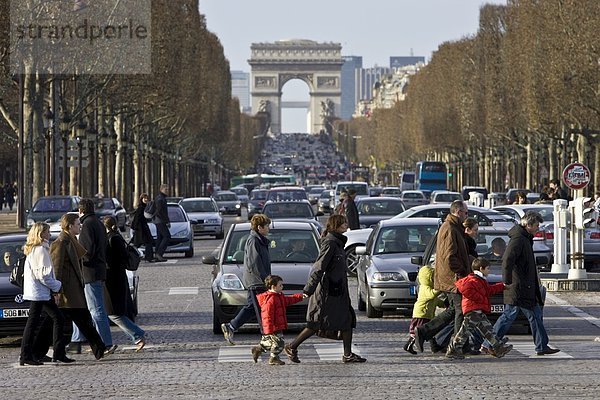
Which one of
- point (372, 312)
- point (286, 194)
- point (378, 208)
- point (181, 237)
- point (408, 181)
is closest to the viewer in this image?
point (372, 312)

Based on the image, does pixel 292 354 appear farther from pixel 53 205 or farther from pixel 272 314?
pixel 53 205

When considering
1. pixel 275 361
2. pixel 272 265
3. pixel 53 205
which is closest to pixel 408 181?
pixel 53 205

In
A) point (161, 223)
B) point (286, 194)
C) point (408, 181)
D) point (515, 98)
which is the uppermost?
point (515, 98)

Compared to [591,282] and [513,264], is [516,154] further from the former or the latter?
[513,264]

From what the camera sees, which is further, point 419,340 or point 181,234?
point 181,234

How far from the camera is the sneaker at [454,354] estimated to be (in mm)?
17219

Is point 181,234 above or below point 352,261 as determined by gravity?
above

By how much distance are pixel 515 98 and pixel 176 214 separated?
4110 centimetres

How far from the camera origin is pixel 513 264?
57.7 ft

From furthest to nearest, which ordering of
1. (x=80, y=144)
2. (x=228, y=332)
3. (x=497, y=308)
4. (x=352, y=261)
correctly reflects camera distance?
(x=80, y=144)
(x=352, y=261)
(x=497, y=308)
(x=228, y=332)

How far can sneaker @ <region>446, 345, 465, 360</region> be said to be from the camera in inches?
678

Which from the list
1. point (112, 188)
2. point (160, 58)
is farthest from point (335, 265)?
point (112, 188)

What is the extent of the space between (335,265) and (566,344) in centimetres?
330

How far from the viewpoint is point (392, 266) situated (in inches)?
866
